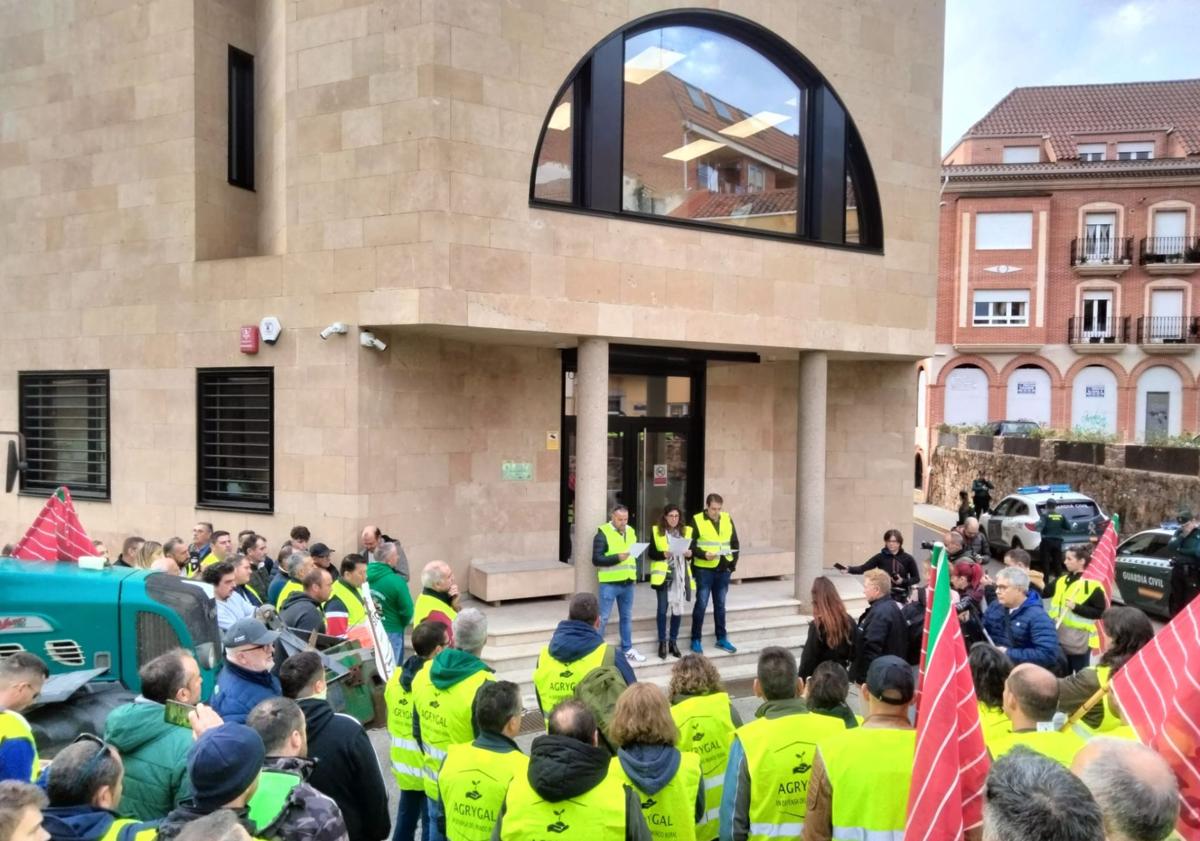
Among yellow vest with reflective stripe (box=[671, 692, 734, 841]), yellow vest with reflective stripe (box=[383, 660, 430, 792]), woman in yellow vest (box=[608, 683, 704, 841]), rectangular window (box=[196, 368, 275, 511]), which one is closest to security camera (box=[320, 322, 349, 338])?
rectangular window (box=[196, 368, 275, 511])

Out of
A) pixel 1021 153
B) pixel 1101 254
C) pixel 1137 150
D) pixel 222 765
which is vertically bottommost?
pixel 222 765

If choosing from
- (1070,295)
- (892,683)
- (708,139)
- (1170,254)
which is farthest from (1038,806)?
(1170,254)

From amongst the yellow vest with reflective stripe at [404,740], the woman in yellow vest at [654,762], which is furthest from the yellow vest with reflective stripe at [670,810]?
the yellow vest with reflective stripe at [404,740]

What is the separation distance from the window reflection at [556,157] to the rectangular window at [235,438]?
4246 mm

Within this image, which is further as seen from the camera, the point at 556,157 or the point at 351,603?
the point at 556,157

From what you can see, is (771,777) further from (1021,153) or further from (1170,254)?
(1021,153)

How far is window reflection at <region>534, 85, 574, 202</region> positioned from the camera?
408 inches

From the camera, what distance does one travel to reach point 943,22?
13.0 m

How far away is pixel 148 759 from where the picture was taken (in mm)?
3812

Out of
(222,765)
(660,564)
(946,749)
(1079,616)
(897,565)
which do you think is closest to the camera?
(222,765)

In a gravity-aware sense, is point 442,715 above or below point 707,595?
above

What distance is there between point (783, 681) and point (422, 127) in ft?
25.6

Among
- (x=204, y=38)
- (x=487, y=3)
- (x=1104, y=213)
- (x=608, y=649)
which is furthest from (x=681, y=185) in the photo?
(x=1104, y=213)

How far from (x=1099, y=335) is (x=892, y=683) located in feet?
136
